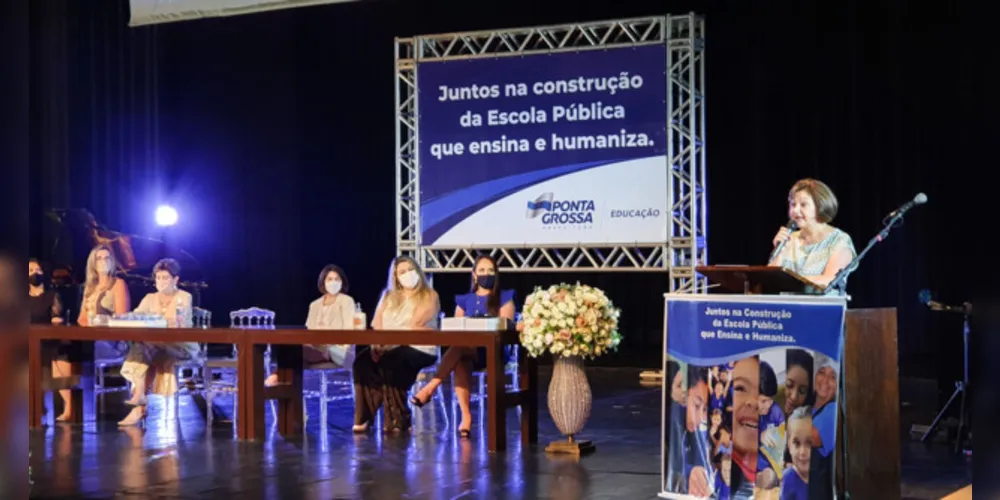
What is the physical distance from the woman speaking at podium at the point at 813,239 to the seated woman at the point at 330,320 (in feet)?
11.1

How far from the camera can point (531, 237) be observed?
968 centimetres

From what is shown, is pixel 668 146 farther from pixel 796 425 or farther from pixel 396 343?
pixel 796 425

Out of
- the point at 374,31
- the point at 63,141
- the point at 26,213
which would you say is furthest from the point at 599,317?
the point at 63,141

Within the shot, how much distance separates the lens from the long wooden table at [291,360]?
601 centimetres

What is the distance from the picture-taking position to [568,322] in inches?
224

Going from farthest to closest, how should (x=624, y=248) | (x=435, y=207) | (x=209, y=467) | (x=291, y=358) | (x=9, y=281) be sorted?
1. (x=435, y=207)
2. (x=624, y=248)
3. (x=291, y=358)
4. (x=209, y=467)
5. (x=9, y=281)

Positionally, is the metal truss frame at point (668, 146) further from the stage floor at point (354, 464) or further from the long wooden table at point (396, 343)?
the long wooden table at point (396, 343)

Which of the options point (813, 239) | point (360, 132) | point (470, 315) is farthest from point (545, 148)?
point (813, 239)

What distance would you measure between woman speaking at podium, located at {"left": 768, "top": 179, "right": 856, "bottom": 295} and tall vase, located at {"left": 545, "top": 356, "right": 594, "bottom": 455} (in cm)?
183

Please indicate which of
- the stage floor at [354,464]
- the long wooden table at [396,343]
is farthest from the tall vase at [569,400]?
the long wooden table at [396,343]

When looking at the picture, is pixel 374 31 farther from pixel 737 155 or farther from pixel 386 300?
pixel 386 300

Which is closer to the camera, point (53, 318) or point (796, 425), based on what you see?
point (796, 425)

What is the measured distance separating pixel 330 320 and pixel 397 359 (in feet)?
2.51

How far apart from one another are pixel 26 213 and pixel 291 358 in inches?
246
